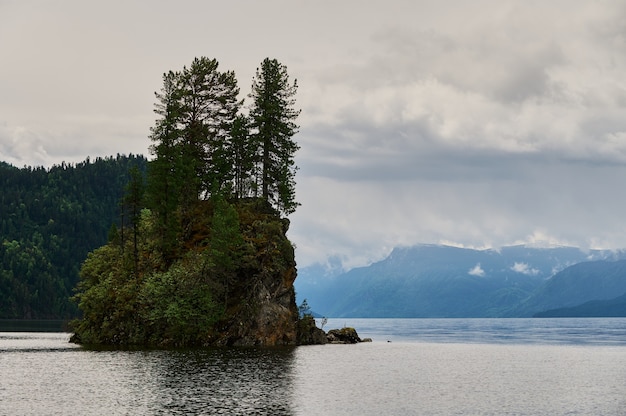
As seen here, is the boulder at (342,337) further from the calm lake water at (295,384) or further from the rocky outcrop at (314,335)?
the calm lake water at (295,384)

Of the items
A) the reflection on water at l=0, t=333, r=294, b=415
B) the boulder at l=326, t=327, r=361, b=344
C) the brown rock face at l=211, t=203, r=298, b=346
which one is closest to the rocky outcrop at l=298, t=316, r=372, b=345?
the boulder at l=326, t=327, r=361, b=344

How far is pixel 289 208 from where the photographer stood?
459 ft

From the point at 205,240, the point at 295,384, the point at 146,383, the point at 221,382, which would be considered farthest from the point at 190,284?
the point at 295,384

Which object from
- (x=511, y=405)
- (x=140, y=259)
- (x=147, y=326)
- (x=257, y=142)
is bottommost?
(x=511, y=405)

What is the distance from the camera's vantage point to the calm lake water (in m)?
55.4

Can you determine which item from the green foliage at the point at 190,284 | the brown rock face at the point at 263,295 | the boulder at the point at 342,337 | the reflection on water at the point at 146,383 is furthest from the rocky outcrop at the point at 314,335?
the reflection on water at the point at 146,383

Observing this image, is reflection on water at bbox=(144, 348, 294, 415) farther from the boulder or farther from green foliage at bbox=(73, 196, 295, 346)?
the boulder

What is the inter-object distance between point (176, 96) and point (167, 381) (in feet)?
248

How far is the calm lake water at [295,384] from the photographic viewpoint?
55.4m

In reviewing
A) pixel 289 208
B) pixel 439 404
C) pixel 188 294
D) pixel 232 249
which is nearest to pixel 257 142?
pixel 289 208

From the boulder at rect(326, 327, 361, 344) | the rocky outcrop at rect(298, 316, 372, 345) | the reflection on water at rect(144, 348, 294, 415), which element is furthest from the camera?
the boulder at rect(326, 327, 361, 344)

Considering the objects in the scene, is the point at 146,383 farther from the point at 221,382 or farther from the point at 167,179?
the point at 167,179

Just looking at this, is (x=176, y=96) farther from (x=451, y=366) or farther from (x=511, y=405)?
(x=511, y=405)

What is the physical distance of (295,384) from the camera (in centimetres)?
6944
